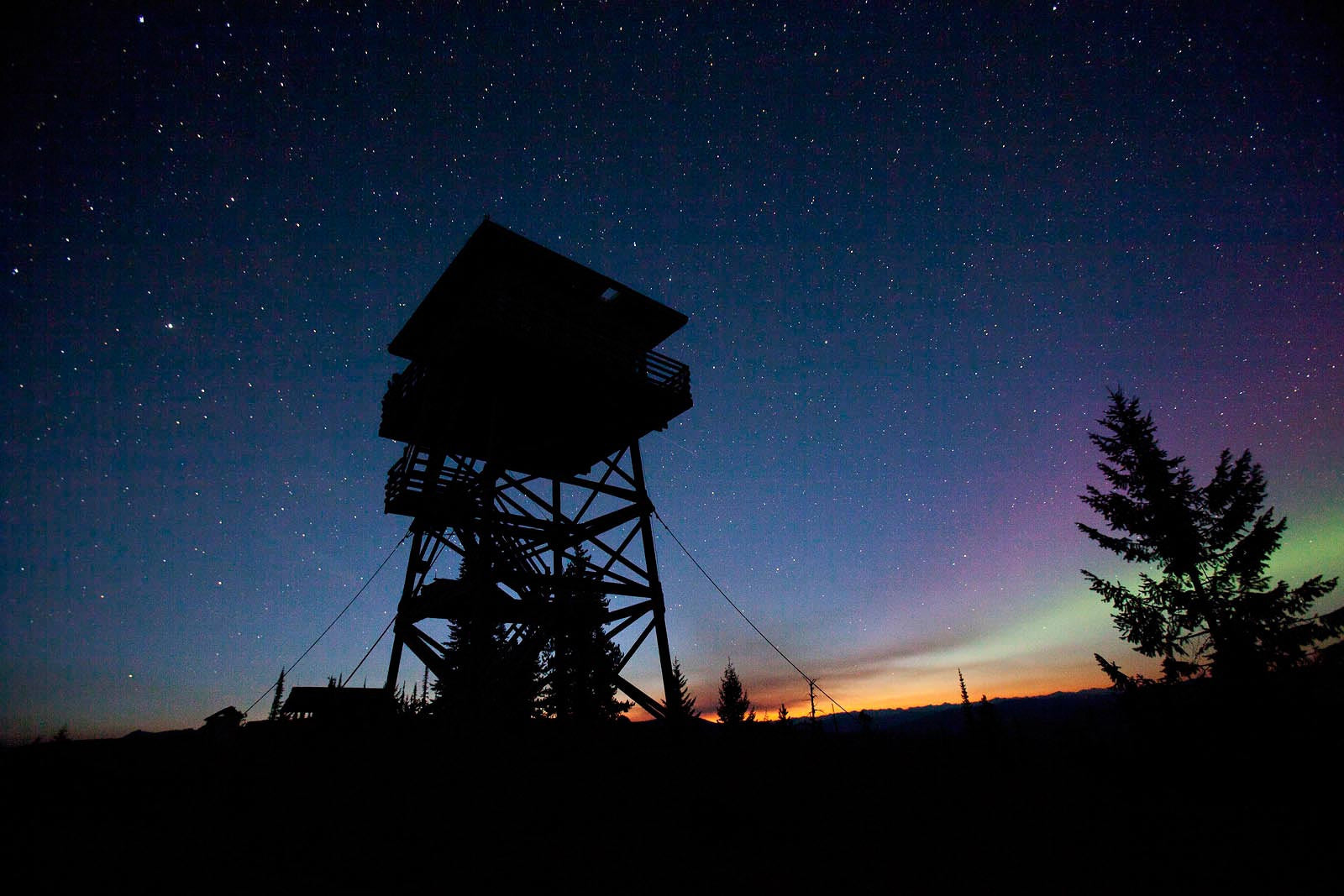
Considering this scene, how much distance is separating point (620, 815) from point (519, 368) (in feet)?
28.5

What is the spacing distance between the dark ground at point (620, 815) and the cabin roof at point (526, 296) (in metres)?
8.13

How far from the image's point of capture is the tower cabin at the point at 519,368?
1127cm

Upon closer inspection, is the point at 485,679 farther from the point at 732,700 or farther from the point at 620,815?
the point at 732,700

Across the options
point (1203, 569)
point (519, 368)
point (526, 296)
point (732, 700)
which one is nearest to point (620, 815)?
point (519, 368)

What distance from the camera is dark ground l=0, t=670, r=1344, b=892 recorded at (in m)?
4.15

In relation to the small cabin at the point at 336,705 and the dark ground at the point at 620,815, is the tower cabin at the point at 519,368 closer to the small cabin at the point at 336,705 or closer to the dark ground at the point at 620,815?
the small cabin at the point at 336,705

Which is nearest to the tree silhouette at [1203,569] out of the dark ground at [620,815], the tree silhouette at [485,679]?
the dark ground at [620,815]

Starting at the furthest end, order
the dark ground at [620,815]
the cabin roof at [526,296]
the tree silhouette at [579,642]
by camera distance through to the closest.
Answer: the cabin roof at [526,296], the tree silhouette at [579,642], the dark ground at [620,815]

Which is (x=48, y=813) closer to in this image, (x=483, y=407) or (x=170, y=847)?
(x=170, y=847)

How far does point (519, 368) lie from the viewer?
1152 cm

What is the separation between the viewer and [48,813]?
490 centimetres

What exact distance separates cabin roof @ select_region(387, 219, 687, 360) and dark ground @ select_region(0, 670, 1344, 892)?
26.7 feet

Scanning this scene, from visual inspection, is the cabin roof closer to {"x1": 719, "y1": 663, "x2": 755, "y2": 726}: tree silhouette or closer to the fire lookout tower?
the fire lookout tower

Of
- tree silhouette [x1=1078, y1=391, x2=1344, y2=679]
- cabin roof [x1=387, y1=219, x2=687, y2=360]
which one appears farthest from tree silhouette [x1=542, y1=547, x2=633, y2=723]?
tree silhouette [x1=1078, y1=391, x2=1344, y2=679]
